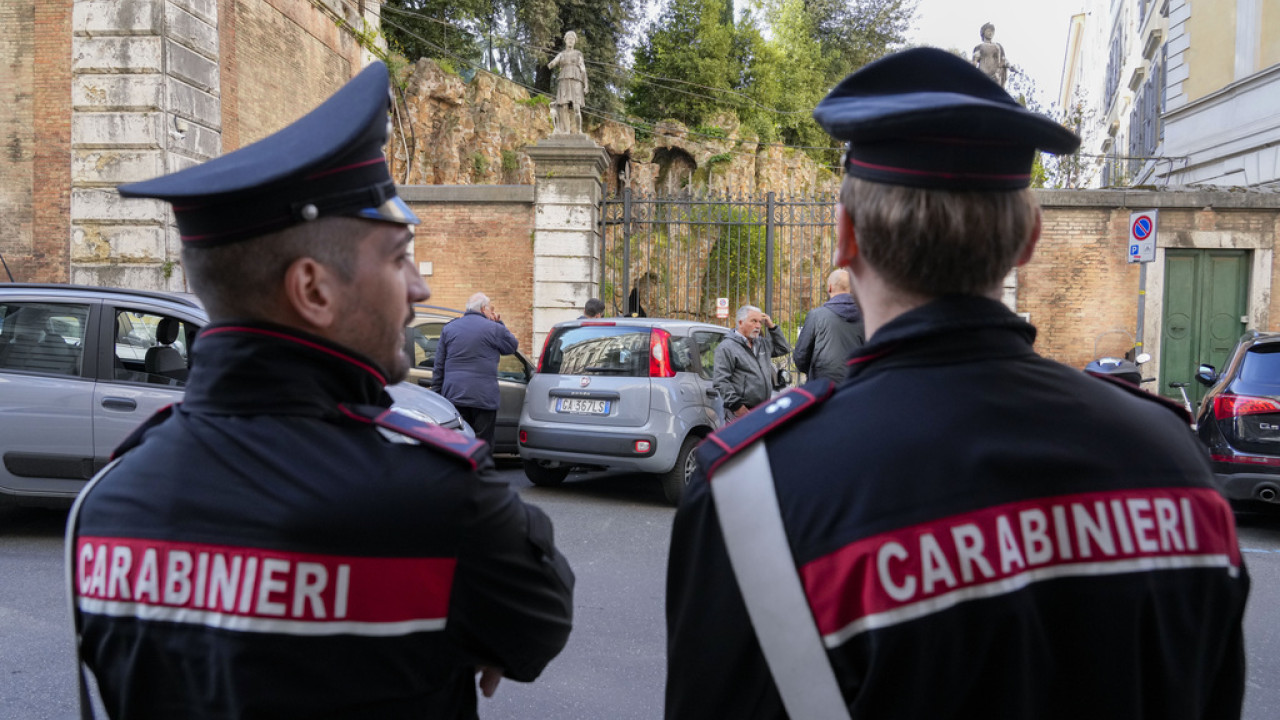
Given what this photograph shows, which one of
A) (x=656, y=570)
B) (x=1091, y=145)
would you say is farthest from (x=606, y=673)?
(x=1091, y=145)

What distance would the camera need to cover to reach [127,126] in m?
13.4

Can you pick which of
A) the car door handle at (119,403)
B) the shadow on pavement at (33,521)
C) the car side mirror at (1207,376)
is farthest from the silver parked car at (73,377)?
the car side mirror at (1207,376)

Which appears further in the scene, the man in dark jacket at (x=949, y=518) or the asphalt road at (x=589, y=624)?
the asphalt road at (x=589, y=624)

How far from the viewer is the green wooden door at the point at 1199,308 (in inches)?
560

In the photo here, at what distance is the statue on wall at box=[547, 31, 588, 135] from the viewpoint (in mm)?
14406

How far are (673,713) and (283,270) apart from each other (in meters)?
0.87

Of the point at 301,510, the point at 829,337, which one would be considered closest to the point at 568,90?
the point at 829,337

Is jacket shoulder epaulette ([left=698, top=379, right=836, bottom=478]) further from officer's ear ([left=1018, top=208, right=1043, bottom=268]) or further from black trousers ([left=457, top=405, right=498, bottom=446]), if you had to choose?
black trousers ([left=457, top=405, right=498, bottom=446])

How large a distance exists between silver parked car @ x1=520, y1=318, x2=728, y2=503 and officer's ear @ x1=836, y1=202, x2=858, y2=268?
6833mm

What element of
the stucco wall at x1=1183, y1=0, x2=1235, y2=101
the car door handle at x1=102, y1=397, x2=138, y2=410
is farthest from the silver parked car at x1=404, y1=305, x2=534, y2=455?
the stucco wall at x1=1183, y1=0, x2=1235, y2=101

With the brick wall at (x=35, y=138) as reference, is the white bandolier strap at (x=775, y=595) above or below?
below

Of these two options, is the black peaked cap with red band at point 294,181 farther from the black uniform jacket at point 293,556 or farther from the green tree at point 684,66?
the green tree at point 684,66

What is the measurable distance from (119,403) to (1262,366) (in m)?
8.85

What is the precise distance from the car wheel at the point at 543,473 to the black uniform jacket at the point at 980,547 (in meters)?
7.95
